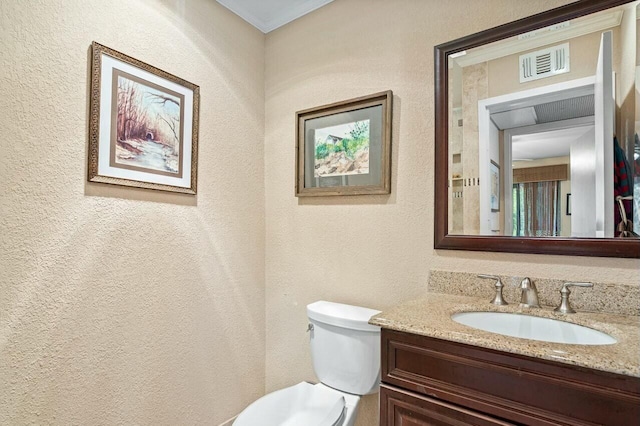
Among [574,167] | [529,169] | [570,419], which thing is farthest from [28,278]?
[574,167]

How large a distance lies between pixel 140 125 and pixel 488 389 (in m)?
1.62

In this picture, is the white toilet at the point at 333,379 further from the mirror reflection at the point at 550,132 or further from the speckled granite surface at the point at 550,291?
the mirror reflection at the point at 550,132

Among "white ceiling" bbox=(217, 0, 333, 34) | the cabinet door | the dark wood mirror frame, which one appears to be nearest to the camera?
the cabinet door

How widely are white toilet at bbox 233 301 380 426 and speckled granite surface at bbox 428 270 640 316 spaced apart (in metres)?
0.37

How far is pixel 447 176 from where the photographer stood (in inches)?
57.4

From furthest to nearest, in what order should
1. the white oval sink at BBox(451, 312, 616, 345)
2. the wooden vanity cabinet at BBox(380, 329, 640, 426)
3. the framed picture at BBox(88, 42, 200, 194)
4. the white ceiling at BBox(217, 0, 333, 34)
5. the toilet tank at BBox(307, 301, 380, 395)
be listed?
the white ceiling at BBox(217, 0, 333, 34)
the toilet tank at BBox(307, 301, 380, 395)
the framed picture at BBox(88, 42, 200, 194)
the white oval sink at BBox(451, 312, 616, 345)
the wooden vanity cabinet at BBox(380, 329, 640, 426)

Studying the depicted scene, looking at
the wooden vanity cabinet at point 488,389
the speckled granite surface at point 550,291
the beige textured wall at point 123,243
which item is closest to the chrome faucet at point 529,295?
the speckled granite surface at point 550,291

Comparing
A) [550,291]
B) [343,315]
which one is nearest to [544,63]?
[550,291]

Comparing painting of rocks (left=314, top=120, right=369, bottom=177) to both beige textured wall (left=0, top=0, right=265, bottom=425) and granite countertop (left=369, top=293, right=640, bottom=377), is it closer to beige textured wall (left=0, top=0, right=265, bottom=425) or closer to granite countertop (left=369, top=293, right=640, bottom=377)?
beige textured wall (left=0, top=0, right=265, bottom=425)

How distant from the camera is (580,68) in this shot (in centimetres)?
120

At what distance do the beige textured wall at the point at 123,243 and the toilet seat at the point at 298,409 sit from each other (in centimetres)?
45

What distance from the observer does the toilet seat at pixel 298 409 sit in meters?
1.33

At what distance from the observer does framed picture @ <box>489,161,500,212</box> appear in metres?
1.36

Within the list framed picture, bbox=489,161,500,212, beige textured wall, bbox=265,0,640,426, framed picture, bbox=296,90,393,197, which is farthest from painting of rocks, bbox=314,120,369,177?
framed picture, bbox=489,161,500,212
